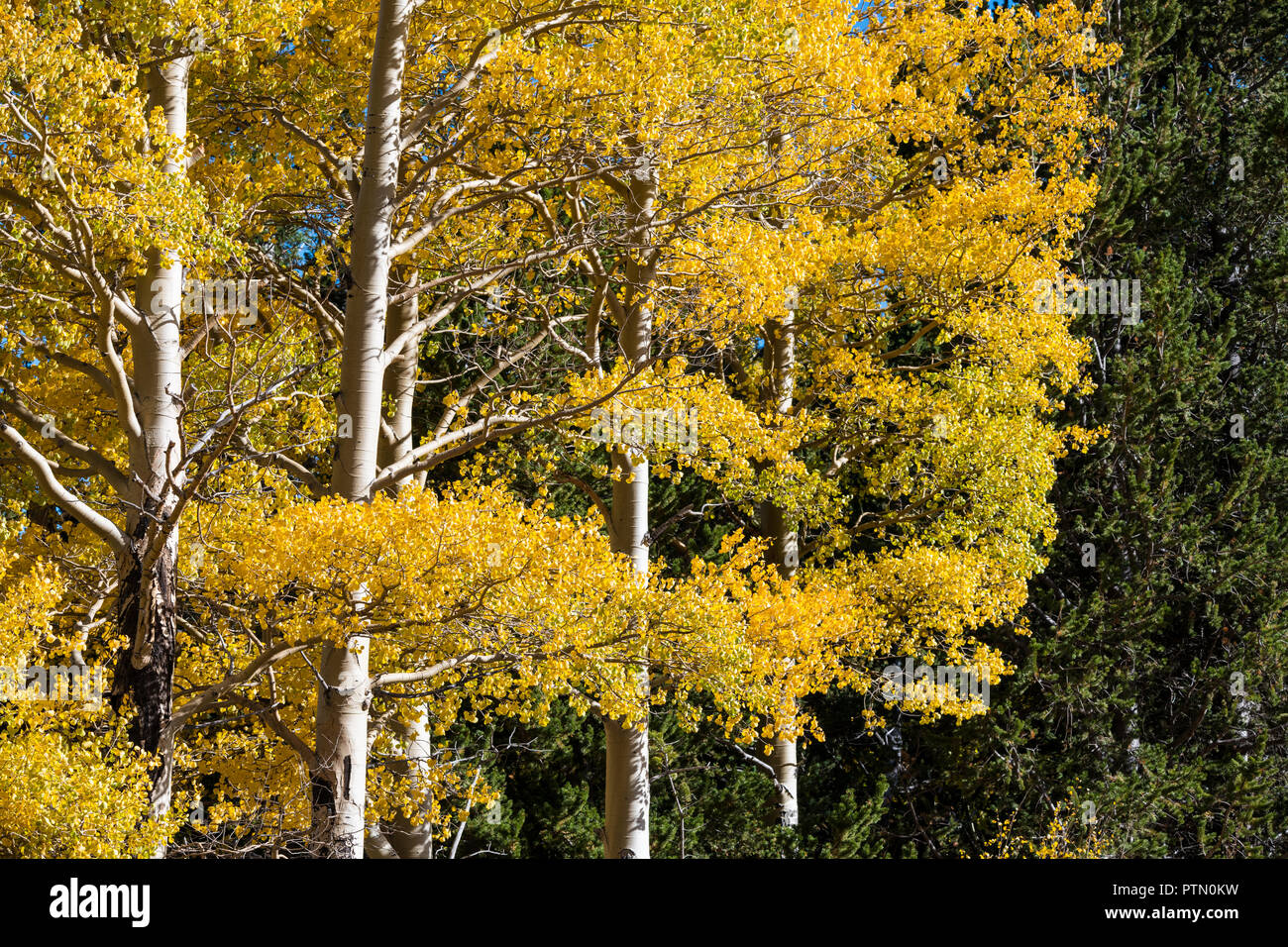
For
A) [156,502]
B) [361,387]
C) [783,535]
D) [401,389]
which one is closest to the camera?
[156,502]

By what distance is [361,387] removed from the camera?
838 cm

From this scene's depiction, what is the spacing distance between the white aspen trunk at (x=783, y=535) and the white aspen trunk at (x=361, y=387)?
5662 mm

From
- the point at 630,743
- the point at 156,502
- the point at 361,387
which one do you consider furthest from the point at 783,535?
the point at 156,502

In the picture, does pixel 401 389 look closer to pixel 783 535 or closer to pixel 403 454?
pixel 403 454

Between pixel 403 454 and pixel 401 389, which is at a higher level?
pixel 401 389

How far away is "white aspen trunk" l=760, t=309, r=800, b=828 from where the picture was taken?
13.4 meters

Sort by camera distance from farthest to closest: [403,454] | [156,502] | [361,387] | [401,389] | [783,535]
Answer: [783,535] → [401,389] → [403,454] → [361,387] → [156,502]

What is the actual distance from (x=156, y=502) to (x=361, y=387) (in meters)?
1.51

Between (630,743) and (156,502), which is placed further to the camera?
(630,743)

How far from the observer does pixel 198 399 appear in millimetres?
9719
